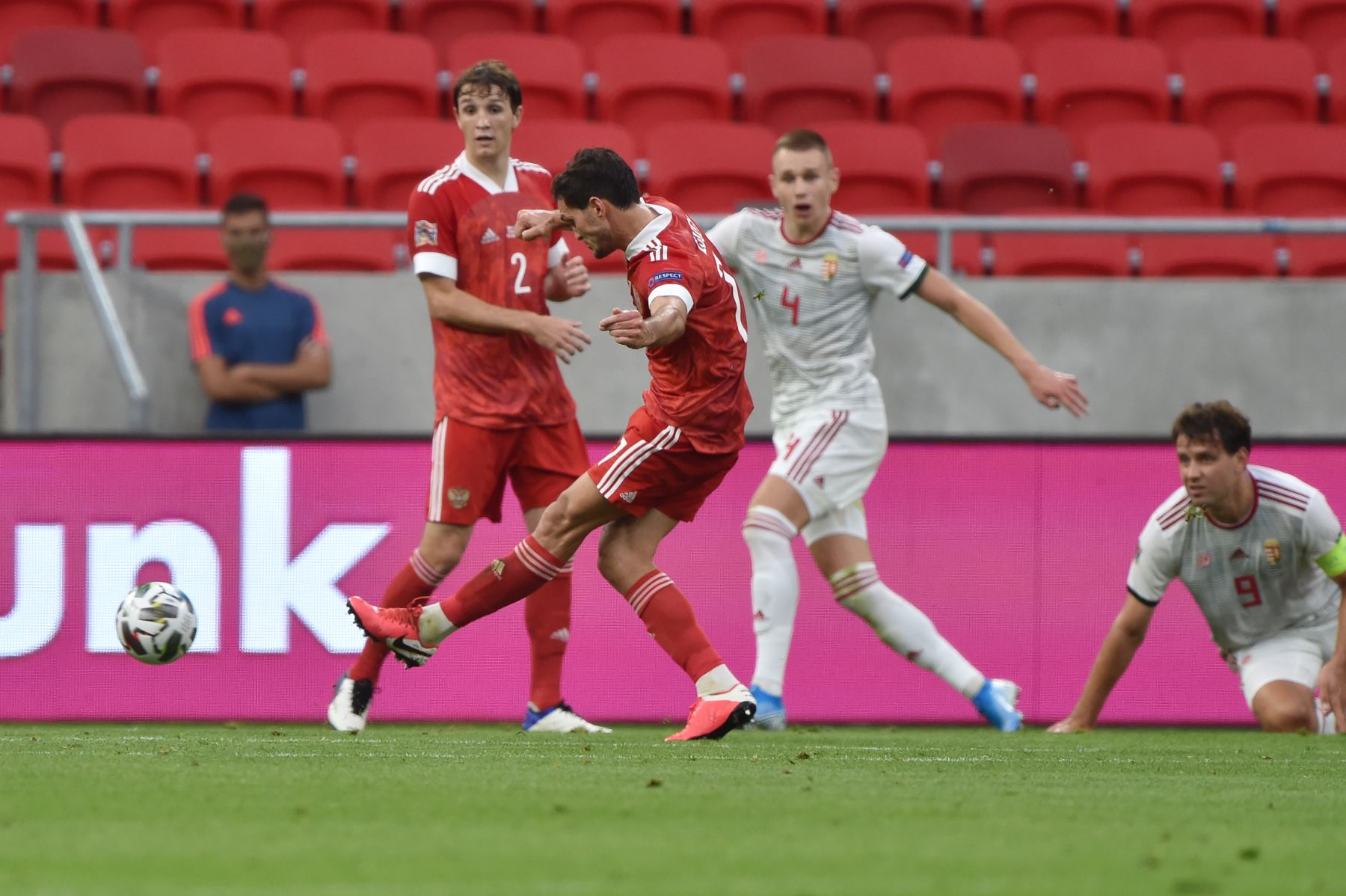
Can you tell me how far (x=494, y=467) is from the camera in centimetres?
636

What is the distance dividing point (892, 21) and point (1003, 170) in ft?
6.97

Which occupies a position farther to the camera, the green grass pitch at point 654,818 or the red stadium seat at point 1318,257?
the red stadium seat at point 1318,257

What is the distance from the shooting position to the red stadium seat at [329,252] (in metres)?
9.63

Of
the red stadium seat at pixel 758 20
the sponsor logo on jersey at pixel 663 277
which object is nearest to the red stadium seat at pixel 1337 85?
the red stadium seat at pixel 758 20

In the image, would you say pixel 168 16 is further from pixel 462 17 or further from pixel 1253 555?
pixel 1253 555

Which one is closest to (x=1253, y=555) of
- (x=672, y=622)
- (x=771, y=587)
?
(x=771, y=587)

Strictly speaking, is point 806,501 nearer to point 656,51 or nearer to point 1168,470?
point 1168,470

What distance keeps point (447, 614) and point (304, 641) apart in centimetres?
189

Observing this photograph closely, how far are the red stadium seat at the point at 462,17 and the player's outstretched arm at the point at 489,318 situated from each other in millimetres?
6124

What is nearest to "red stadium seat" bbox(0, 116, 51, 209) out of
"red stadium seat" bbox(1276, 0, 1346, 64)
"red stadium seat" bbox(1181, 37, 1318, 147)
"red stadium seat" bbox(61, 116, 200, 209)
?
"red stadium seat" bbox(61, 116, 200, 209)

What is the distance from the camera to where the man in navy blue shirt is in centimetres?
800

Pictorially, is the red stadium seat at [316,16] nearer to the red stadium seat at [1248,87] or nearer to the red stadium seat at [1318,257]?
the red stadium seat at [1248,87]

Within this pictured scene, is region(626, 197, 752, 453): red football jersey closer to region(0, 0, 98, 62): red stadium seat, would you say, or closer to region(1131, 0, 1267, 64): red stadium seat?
region(0, 0, 98, 62): red stadium seat

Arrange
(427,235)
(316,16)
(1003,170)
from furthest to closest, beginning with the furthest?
(316,16), (1003,170), (427,235)
